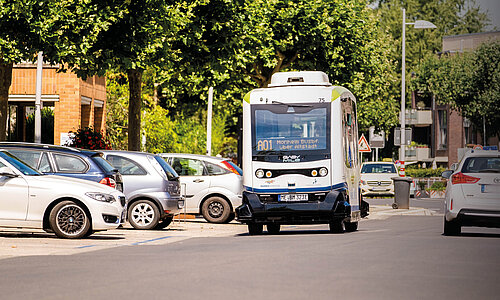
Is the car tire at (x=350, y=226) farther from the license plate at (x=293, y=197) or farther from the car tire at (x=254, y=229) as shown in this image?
the license plate at (x=293, y=197)

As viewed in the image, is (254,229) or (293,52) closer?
(254,229)

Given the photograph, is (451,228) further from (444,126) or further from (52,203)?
(444,126)

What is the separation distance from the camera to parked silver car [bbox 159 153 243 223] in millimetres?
25172

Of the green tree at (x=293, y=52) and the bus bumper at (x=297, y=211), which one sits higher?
the green tree at (x=293, y=52)

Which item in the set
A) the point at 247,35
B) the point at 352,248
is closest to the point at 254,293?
the point at 352,248

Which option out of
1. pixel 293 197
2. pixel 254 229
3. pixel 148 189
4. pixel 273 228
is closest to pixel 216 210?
pixel 148 189

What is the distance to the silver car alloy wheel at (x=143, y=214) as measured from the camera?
858 inches

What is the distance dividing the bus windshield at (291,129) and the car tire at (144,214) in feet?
10.5

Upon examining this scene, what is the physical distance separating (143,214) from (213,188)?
3656 mm

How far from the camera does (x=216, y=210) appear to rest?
25.3 m

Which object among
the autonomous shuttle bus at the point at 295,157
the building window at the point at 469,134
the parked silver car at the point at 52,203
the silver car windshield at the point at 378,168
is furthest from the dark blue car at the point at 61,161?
the building window at the point at 469,134

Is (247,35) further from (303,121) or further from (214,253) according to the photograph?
(214,253)

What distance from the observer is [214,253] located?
1428 centimetres

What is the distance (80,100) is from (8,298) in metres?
27.5
